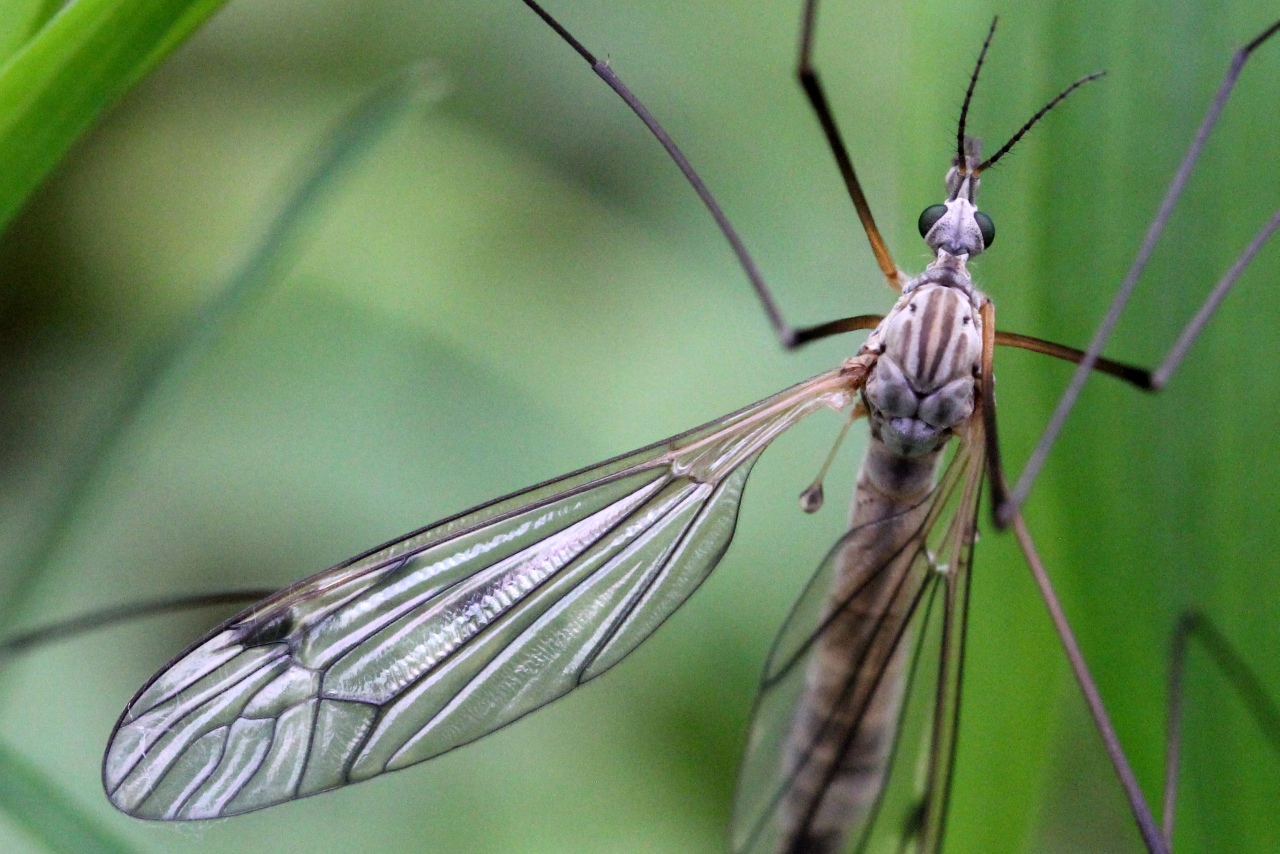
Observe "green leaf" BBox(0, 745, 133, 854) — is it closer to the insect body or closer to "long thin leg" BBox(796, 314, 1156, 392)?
the insect body

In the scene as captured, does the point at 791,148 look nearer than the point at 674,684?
No

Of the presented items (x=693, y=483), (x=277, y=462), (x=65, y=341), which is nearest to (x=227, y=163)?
(x=65, y=341)

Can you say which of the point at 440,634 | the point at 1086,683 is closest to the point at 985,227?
the point at 1086,683

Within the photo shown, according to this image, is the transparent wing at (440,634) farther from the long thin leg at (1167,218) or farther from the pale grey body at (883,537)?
the long thin leg at (1167,218)

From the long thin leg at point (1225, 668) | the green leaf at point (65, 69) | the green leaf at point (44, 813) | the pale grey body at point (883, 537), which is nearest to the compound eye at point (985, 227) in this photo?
the pale grey body at point (883, 537)

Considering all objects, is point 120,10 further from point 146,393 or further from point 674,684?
point 674,684

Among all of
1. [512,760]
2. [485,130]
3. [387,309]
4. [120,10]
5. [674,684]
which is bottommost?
[512,760]

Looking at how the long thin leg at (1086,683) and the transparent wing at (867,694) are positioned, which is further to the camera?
the transparent wing at (867,694)
